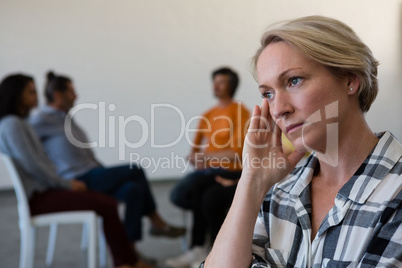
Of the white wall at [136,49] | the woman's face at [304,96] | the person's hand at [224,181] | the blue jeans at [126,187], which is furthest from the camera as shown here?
the white wall at [136,49]

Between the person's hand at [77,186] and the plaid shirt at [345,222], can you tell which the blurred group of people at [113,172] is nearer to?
the person's hand at [77,186]

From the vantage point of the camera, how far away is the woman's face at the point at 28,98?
9.03 feet

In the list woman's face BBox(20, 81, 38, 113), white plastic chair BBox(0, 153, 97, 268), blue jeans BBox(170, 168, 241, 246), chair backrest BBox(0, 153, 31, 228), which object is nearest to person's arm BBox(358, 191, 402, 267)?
blue jeans BBox(170, 168, 241, 246)

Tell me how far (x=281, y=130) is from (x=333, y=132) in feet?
0.41

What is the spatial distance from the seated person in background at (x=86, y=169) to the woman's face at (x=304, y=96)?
2.07 metres

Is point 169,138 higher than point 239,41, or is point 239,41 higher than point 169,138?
point 239,41

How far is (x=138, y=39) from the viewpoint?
539 cm

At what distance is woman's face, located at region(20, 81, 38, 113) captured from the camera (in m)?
2.75

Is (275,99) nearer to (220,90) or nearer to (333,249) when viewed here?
(333,249)

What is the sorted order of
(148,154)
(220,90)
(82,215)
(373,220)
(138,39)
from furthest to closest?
(138,39) → (148,154) → (220,90) → (82,215) → (373,220)

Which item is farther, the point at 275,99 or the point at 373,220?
the point at 275,99

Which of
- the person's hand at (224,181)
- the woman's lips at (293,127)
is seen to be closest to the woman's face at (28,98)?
the person's hand at (224,181)

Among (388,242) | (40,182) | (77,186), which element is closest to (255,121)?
(388,242)

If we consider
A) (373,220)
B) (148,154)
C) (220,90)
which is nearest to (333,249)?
(373,220)
